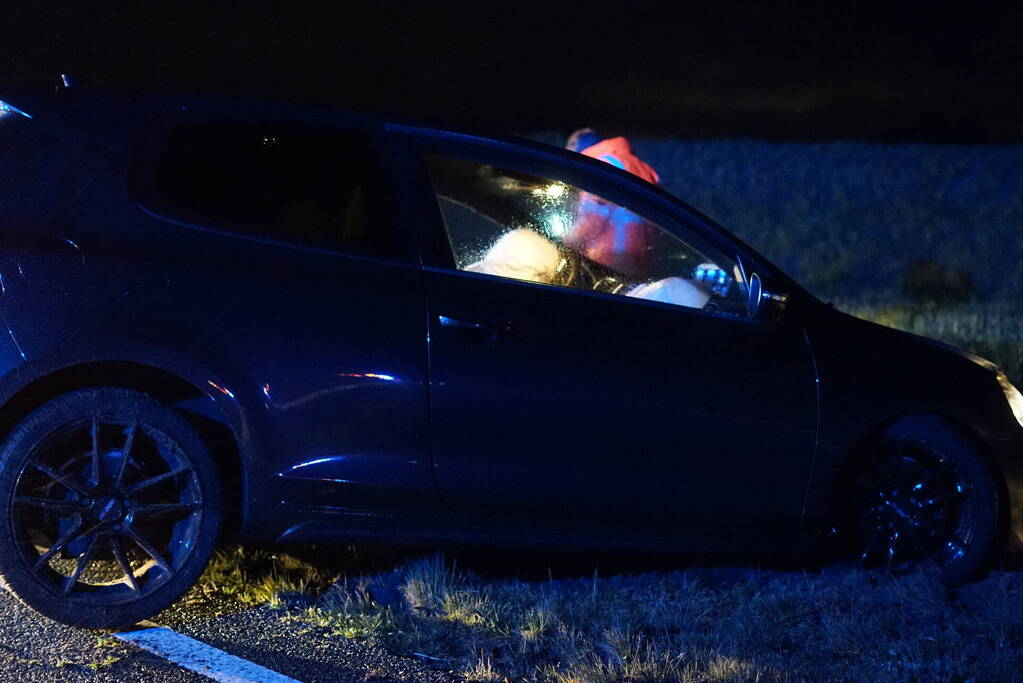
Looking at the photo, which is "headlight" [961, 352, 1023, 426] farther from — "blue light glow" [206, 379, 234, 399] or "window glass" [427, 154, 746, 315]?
"blue light glow" [206, 379, 234, 399]

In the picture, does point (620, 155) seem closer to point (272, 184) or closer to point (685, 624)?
point (272, 184)

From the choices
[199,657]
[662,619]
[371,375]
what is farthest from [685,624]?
[199,657]

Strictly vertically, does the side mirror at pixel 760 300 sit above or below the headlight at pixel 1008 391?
above

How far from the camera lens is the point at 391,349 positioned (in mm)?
4641

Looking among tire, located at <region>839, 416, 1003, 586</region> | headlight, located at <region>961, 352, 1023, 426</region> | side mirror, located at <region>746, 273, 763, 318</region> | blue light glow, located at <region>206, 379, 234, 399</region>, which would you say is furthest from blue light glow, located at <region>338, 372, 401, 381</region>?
headlight, located at <region>961, 352, 1023, 426</region>

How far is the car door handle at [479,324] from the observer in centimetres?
469

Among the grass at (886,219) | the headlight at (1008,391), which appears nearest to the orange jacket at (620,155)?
the headlight at (1008,391)

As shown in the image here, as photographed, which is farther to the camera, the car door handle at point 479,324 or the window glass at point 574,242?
the window glass at point 574,242

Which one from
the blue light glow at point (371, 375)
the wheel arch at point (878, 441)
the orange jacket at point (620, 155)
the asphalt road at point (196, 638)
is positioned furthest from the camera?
the orange jacket at point (620, 155)

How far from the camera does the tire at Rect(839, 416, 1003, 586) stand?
5.28m

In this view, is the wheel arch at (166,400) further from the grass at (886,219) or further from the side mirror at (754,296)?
the grass at (886,219)

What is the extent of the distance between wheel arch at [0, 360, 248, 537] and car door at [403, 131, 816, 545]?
68cm

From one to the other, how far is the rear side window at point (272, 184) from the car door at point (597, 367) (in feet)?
0.75

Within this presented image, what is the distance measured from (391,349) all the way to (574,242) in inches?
33.9
